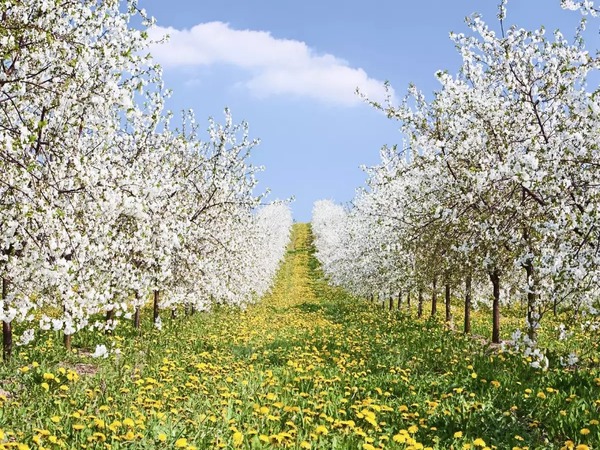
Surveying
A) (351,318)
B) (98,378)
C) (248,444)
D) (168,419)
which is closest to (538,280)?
(248,444)

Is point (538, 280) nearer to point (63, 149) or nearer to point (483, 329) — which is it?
point (63, 149)

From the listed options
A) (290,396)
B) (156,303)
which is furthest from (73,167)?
(156,303)

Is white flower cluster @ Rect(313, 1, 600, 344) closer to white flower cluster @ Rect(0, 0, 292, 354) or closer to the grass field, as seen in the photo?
the grass field

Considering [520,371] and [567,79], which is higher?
[567,79]

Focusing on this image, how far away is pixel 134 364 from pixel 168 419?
4.63 meters

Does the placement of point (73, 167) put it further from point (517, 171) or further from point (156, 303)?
point (156, 303)

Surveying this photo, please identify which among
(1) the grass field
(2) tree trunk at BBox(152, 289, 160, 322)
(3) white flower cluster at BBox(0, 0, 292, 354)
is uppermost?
(3) white flower cluster at BBox(0, 0, 292, 354)

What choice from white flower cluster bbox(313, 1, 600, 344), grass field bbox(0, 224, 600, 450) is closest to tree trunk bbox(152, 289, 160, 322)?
grass field bbox(0, 224, 600, 450)

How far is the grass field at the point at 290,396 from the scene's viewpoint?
6.02m

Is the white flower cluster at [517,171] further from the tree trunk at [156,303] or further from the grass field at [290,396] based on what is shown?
the tree trunk at [156,303]

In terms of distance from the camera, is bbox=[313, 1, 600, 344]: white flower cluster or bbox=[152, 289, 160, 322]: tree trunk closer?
bbox=[313, 1, 600, 344]: white flower cluster

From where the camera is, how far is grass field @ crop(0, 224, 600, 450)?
602 cm

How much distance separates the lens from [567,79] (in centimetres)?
1046

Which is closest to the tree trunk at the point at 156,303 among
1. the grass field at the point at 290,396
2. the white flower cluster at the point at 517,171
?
the grass field at the point at 290,396
